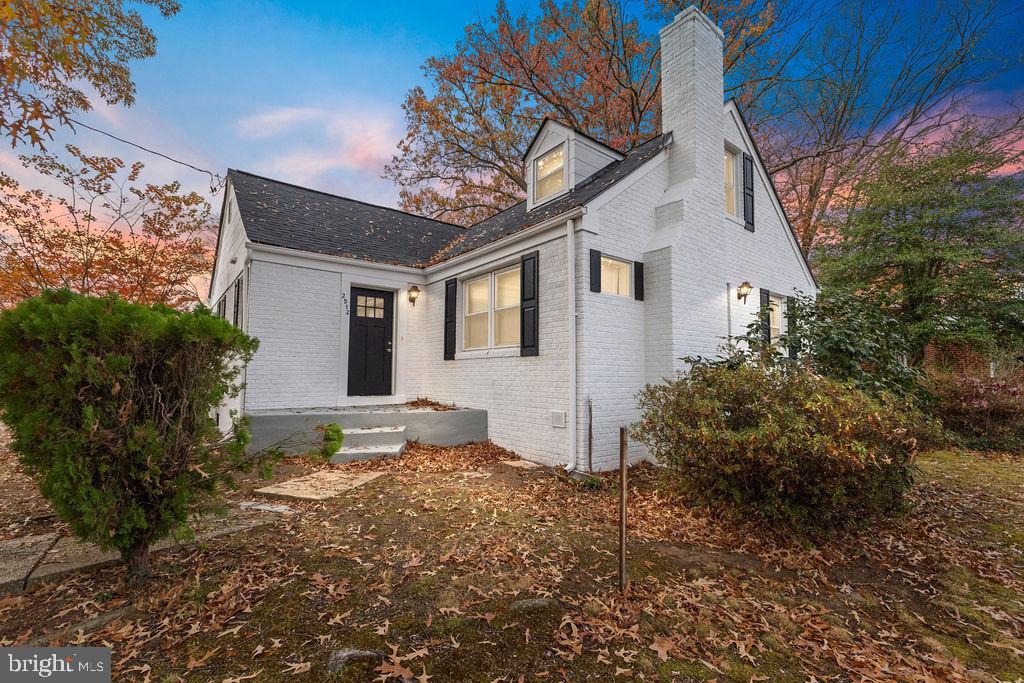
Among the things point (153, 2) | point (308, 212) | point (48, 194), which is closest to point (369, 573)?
point (308, 212)

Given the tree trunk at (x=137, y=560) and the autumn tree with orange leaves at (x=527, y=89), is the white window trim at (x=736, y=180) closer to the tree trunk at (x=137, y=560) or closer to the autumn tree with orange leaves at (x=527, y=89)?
the autumn tree with orange leaves at (x=527, y=89)

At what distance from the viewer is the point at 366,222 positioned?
10.4 metres

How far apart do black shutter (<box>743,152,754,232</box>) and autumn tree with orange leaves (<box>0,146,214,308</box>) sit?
1257 centimetres

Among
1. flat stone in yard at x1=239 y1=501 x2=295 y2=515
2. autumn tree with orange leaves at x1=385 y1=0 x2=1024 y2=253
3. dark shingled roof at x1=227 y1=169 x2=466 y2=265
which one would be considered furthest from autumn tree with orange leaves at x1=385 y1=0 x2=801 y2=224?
flat stone in yard at x1=239 y1=501 x2=295 y2=515

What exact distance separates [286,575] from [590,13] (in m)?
15.9

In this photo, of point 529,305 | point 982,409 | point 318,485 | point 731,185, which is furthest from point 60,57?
point 982,409

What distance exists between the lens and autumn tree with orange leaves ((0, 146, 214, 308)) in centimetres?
873

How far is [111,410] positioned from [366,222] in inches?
341

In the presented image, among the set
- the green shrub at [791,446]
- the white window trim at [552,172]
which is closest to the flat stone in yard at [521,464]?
the green shrub at [791,446]

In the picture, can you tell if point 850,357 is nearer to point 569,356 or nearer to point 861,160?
point 569,356

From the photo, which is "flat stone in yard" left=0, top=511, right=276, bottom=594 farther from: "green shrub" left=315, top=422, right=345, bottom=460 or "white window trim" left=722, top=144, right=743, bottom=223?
"white window trim" left=722, top=144, right=743, bottom=223

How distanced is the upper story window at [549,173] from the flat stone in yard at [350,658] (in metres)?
7.66

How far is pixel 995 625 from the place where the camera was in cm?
286

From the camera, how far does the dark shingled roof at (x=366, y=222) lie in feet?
25.0
